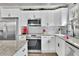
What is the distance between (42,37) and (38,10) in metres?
1.39

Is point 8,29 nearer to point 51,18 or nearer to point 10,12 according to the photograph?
point 10,12

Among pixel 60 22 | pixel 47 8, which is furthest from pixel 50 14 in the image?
pixel 60 22

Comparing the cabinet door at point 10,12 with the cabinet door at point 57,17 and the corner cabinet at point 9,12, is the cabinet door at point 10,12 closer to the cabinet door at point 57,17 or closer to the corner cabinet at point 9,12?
the corner cabinet at point 9,12

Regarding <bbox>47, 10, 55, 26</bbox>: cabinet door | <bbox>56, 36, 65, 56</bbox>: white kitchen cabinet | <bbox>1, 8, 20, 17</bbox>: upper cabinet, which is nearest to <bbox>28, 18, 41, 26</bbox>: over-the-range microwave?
<bbox>47, 10, 55, 26</bbox>: cabinet door

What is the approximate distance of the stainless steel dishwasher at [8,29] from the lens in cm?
629

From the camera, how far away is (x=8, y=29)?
634cm

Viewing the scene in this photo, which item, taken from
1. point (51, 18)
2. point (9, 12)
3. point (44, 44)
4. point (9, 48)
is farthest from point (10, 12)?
point (9, 48)

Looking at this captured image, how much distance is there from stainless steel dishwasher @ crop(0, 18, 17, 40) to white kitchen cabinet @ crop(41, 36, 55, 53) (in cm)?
139

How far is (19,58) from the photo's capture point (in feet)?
→ 2.76

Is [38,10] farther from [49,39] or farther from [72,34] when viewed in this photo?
[72,34]

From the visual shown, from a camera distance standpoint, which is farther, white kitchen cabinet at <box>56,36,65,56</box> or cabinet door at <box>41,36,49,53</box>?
cabinet door at <box>41,36,49,53</box>

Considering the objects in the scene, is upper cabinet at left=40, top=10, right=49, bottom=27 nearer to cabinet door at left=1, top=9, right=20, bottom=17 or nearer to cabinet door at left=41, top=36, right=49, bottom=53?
cabinet door at left=41, top=36, right=49, bottom=53

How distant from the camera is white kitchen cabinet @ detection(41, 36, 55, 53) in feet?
20.1

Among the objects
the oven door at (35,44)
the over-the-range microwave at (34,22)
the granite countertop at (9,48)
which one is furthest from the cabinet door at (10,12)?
the granite countertop at (9,48)
